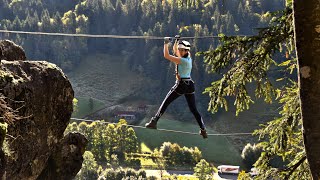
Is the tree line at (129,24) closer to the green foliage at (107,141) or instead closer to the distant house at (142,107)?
the distant house at (142,107)

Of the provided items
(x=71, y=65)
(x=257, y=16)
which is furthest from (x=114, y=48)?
(x=257, y=16)

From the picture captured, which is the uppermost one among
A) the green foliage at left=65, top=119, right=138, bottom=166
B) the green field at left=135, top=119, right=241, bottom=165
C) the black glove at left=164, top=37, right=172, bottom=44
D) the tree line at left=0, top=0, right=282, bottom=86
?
the black glove at left=164, top=37, right=172, bottom=44

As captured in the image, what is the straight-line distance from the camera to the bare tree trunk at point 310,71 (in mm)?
4230

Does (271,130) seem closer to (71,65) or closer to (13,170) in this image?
(13,170)

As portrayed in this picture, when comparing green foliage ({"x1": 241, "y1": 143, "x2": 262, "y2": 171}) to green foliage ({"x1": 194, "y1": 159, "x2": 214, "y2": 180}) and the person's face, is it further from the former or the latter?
the person's face

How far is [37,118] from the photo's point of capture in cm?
1195

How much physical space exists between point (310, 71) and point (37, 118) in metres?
8.88

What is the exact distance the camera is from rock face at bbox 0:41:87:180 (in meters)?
10.9

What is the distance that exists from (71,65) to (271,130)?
119 metres

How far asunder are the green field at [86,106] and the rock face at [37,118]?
8561 cm

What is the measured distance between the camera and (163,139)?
276 ft

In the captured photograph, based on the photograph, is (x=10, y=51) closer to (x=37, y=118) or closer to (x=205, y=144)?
(x=37, y=118)

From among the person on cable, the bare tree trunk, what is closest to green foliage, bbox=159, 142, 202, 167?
the person on cable

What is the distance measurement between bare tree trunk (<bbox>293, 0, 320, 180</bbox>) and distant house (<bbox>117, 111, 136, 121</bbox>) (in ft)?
315
